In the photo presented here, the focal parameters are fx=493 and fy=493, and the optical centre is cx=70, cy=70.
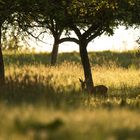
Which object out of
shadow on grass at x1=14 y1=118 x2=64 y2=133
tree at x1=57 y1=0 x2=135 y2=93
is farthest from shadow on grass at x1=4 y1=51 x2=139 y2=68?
shadow on grass at x1=14 y1=118 x2=64 y2=133

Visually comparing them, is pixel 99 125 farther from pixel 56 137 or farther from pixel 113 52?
pixel 113 52

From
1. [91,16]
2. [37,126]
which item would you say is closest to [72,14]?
[91,16]

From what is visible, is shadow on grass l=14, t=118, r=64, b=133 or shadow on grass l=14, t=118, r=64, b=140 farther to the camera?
shadow on grass l=14, t=118, r=64, b=133

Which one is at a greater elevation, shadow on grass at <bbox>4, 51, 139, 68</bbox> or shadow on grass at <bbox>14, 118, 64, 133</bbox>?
shadow on grass at <bbox>4, 51, 139, 68</bbox>

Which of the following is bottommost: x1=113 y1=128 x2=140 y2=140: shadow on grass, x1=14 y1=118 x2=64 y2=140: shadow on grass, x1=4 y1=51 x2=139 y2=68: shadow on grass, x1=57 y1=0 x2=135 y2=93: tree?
x1=113 y1=128 x2=140 y2=140: shadow on grass

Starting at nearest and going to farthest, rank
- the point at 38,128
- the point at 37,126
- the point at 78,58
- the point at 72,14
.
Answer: the point at 38,128, the point at 37,126, the point at 72,14, the point at 78,58

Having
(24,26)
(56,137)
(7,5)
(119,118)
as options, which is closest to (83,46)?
(24,26)

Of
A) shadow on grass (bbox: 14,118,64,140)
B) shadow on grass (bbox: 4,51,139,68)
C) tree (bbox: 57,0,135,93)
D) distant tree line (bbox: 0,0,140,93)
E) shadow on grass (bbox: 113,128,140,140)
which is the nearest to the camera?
shadow on grass (bbox: 14,118,64,140)

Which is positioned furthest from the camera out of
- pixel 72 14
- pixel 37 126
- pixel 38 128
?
pixel 72 14

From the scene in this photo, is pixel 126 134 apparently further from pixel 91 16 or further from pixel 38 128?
pixel 91 16

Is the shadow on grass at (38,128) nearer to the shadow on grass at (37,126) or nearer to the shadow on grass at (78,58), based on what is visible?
the shadow on grass at (37,126)

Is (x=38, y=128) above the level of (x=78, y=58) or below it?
below

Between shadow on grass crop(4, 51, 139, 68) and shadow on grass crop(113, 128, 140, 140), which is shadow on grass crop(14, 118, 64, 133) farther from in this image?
shadow on grass crop(4, 51, 139, 68)

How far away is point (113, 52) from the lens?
164ft
